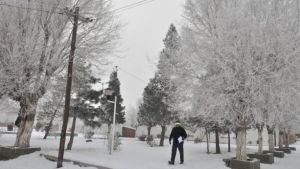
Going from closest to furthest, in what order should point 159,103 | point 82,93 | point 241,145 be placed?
point 241,145 → point 82,93 → point 159,103

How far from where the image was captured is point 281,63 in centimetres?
1305

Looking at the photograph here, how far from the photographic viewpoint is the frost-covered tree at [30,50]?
55.7 ft

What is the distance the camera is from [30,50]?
16.9m

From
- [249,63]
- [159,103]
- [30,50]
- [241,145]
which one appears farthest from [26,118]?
[159,103]

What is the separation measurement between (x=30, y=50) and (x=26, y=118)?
13.3 ft

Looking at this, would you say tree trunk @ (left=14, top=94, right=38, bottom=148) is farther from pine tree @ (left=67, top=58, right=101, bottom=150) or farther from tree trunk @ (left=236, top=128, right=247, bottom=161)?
tree trunk @ (left=236, top=128, right=247, bottom=161)

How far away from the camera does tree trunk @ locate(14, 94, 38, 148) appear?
17.7m

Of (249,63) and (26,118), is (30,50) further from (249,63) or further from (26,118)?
(249,63)

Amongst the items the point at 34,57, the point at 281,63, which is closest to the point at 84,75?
the point at 34,57

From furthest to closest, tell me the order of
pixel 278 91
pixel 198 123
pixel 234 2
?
pixel 198 123 → pixel 234 2 → pixel 278 91

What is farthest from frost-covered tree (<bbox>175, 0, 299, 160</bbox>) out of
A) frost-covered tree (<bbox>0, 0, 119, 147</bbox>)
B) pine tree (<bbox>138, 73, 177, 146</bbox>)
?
pine tree (<bbox>138, 73, 177, 146</bbox>)

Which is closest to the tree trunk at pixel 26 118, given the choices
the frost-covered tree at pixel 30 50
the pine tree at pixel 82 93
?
the frost-covered tree at pixel 30 50

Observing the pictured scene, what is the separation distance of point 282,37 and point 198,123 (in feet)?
40.3

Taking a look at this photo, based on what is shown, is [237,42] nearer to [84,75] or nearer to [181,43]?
[181,43]
